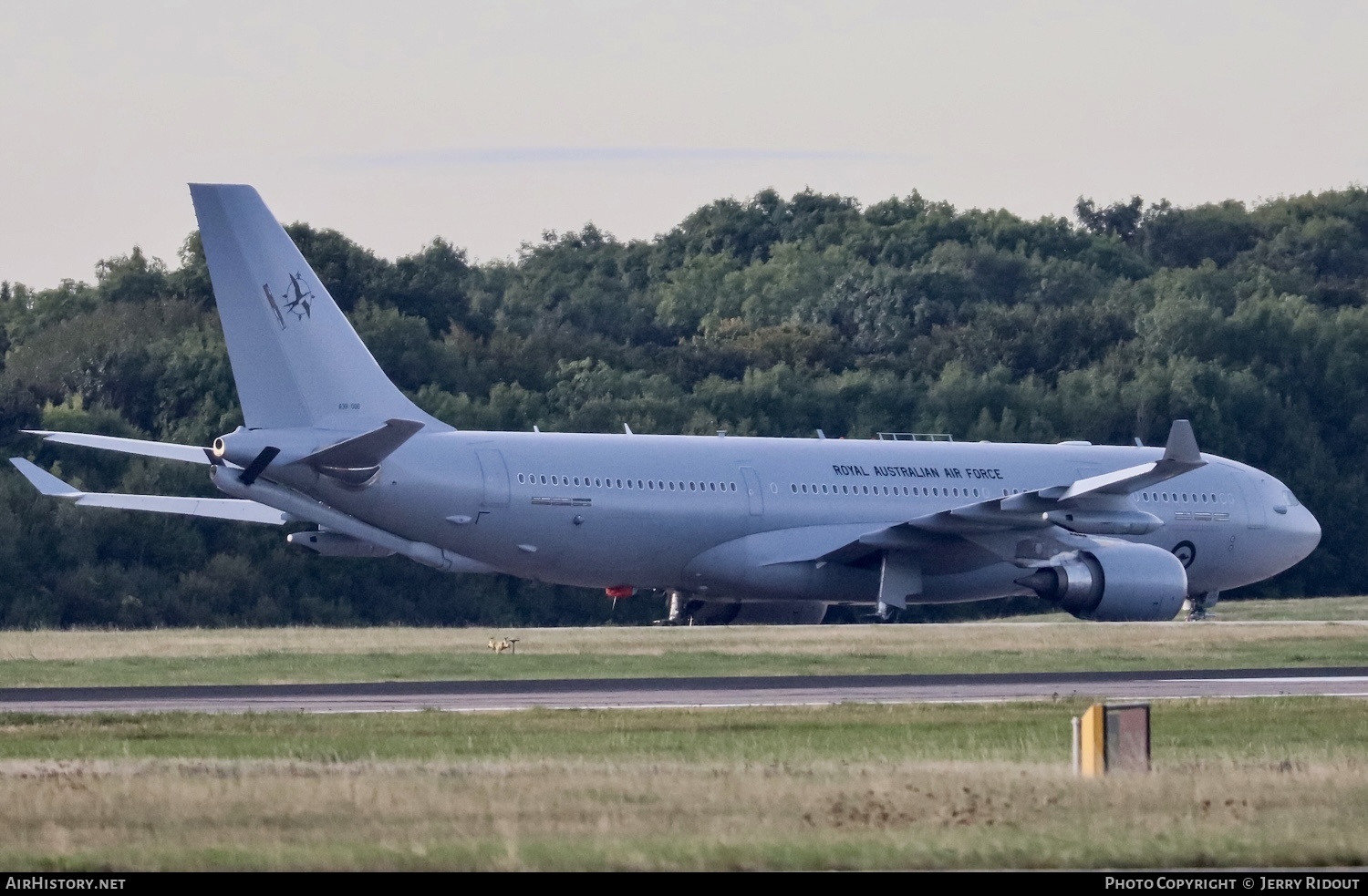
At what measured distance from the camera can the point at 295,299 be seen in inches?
Result: 1412

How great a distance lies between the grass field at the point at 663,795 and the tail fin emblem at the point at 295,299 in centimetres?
1497

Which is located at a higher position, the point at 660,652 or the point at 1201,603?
the point at 660,652

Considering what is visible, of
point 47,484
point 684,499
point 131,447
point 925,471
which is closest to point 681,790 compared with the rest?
point 131,447

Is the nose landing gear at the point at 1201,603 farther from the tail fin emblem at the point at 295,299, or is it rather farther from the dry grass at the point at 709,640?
the tail fin emblem at the point at 295,299

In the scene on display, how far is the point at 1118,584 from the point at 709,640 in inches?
372

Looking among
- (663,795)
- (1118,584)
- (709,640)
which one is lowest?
(709,640)

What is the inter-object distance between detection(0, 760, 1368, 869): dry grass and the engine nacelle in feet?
80.4

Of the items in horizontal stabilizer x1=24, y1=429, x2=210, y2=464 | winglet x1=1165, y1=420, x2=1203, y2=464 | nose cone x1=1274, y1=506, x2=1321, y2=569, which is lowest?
nose cone x1=1274, y1=506, x2=1321, y2=569

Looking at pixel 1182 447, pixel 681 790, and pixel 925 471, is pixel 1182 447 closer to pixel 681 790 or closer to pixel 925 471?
pixel 925 471

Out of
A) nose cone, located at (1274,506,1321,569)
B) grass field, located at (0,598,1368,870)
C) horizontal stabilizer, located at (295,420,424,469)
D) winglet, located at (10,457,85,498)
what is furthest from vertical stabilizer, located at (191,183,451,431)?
nose cone, located at (1274,506,1321,569)

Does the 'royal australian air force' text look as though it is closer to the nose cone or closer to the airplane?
the airplane

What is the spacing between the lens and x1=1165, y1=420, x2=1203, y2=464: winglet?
36.8 m

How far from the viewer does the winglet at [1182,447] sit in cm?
3678
